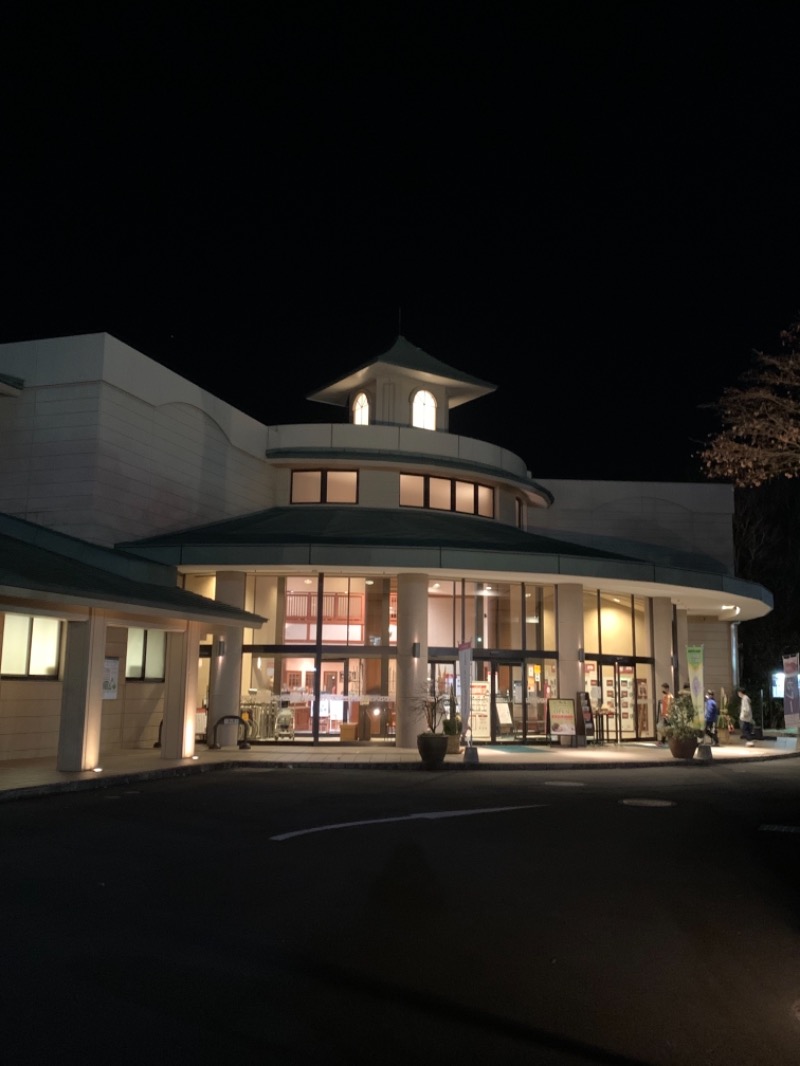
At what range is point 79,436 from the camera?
24234mm

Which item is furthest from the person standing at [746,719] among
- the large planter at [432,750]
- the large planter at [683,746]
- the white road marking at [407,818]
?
the white road marking at [407,818]

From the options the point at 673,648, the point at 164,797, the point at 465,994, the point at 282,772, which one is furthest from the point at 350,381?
the point at 465,994

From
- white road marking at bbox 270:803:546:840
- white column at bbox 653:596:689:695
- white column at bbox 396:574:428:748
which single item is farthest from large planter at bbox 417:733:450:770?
white column at bbox 653:596:689:695

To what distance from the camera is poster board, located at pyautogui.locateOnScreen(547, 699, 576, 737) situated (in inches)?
1043

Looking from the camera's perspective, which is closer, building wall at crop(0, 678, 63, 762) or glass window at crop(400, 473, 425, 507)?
building wall at crop(0, 678, 63, 762)

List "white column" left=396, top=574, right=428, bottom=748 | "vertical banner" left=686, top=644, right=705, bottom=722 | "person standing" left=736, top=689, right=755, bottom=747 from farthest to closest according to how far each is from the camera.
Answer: "person standing" left=736, top=689, right=755, bottom=747
"vertical banner" left=686, top=644, right=705, bottom=722
"white column" left=396, top=574, right=428, bottom=748

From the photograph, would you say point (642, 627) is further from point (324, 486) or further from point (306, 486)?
point (306, 486)

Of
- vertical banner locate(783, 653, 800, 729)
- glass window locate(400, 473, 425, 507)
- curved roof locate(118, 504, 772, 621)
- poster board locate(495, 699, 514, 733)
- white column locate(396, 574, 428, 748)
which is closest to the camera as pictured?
vertical banner locate(783, 653, 800, 729)

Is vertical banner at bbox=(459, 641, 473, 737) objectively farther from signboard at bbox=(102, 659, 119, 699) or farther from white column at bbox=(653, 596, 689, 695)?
white column at bbox=(653, 596, 689, 695)

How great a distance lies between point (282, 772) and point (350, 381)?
18.3 metres

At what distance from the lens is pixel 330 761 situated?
846 inches

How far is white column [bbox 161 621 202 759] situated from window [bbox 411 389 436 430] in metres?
15.3

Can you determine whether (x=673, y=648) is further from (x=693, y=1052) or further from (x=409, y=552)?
(x=693, y=1052)

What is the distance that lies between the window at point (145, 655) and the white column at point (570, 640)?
10939 millimetres
